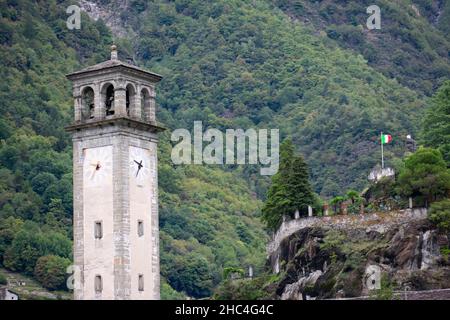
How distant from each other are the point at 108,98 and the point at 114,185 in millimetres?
5740

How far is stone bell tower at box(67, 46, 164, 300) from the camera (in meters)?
106

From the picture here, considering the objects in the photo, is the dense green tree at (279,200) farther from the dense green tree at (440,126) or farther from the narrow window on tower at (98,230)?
the narrow window on tower at (98,230)

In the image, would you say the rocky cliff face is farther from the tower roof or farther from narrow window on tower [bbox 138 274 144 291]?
narrow window on tower [bbox 138 274 144 291]

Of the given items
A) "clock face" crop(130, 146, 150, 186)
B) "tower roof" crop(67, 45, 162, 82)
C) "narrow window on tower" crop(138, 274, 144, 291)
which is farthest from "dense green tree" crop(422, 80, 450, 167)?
"narrow window on tower" crop(138, 274, 144, 291)

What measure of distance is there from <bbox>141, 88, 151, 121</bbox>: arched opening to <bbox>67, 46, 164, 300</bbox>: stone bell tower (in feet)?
0.17

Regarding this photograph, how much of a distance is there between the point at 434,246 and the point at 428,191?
14.5 feet

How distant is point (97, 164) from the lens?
108m

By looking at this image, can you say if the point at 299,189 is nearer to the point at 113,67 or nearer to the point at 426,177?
the point at 426,177

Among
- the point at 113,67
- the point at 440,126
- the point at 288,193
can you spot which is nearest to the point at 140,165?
the point at 113,67

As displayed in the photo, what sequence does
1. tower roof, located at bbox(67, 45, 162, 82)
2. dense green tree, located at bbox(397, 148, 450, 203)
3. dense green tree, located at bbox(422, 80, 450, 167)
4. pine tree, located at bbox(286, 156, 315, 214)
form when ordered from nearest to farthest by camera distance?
tower roof, located at bbox(67, 45, 162, 82) < dense green tree, located at bbox(397, 148, 450, 203) < pine tree, located at bbox(286, 156, 315, 214) < dense green tree, located at bbox(422, 80, 450, 167)

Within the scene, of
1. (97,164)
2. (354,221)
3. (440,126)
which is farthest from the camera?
(440,126)
